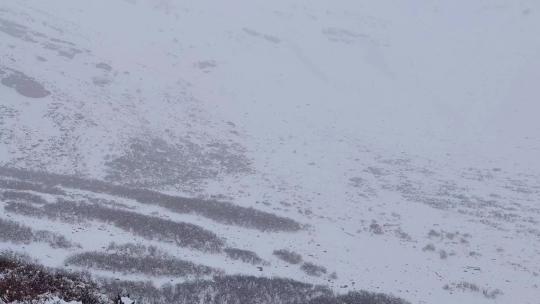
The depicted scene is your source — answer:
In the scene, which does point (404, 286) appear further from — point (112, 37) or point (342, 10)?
point (342, 10)

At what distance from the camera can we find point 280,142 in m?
49.8

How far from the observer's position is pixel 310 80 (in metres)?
66.2

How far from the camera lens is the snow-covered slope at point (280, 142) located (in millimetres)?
28922

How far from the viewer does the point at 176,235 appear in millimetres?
29344

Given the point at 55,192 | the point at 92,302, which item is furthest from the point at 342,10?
the point at 92,302

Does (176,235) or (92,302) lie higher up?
(92,302)

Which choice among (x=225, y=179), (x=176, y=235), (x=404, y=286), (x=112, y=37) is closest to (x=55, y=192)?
(x=176, y=235)

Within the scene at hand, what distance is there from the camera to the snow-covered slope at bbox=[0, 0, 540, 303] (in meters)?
28.9

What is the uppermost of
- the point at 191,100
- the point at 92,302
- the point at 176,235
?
the point at 92,302

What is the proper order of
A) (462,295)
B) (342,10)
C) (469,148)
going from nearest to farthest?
(462,295) → (469,148) → (342,10)

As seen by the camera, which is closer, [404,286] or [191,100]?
[404,286]

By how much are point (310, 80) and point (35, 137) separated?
34915 millimetres

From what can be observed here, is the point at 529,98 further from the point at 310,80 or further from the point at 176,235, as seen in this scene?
the point at 176,235

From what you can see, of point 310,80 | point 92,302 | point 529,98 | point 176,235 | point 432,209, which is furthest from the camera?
point 310,80
